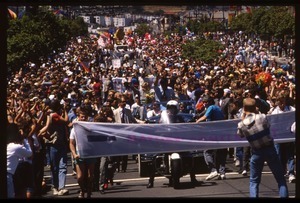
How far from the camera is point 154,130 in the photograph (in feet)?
42.8

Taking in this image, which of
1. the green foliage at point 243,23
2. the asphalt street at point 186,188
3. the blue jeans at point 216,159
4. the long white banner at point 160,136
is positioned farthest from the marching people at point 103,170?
the green foliage at point 243,23

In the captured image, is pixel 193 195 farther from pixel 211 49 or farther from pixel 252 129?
pixel 211 49

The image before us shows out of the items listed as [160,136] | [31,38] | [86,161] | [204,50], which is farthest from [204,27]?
[86,161]

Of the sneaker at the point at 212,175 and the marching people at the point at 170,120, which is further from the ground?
the marching people at the point at 170,120

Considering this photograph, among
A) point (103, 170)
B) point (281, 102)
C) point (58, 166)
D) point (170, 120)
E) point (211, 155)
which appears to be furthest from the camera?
point (211, 155)

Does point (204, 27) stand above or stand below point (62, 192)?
below

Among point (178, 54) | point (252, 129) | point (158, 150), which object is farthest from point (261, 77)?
point (178, 54)

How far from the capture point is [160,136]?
1303cm

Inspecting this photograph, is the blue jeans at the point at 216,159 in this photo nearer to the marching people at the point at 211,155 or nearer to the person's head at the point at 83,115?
the marching people at the point at 211,155

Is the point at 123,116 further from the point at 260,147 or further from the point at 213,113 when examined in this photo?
the point at 260,147

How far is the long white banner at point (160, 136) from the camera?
12.7 m

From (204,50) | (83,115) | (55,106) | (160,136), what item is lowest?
(204,50)

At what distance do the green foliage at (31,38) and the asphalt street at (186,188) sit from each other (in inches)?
952

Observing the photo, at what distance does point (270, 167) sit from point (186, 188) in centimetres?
280
